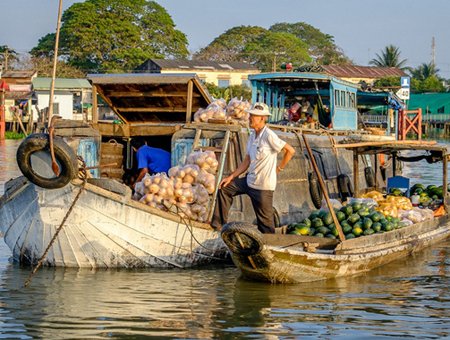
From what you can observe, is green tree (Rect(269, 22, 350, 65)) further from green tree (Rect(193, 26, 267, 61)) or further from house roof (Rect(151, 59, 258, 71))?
house roof (Rect(151, 59, 258, 71))

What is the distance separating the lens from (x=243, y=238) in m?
8.05

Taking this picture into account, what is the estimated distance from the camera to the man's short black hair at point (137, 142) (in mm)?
11286

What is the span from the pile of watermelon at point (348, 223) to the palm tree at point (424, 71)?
6227 cm

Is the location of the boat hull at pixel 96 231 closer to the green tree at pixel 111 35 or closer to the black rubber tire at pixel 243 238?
the black rubber tire at pixel 243 238

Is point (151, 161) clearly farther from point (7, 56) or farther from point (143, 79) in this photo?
point (7, 56)

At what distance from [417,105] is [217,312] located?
174 ft

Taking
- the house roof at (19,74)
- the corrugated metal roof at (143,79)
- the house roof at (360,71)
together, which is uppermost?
the house roof at (360,71)

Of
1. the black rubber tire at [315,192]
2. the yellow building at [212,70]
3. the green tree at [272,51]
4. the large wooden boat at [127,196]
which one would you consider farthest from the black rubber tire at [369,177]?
A: the green tree at [272,51]

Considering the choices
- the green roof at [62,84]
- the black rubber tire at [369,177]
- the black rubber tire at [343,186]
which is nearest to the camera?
the black rubber tire at [343,186]

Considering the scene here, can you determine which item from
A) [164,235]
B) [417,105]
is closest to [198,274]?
[164,235]

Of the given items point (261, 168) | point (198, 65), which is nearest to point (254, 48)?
point (198, 65)

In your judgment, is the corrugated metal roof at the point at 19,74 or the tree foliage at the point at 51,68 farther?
the tree foliage at the point at 51,68

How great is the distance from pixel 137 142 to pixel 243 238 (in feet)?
12.0

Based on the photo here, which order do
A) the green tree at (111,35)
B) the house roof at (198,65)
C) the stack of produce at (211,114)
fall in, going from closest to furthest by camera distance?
the stack of produce at (211,114), the house roof at (198,65), the green tree at (111,35)
